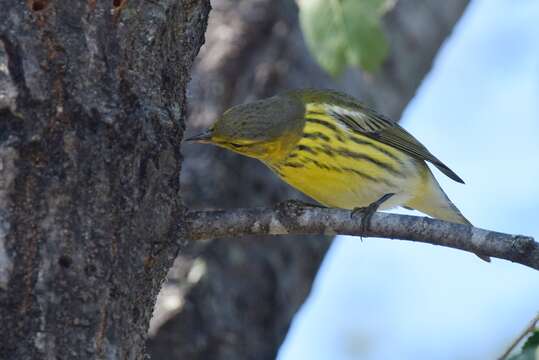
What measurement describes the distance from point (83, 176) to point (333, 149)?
86.5 inches

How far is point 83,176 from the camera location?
222cm

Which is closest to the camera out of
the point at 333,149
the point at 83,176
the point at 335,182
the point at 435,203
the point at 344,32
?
the point at 83,176

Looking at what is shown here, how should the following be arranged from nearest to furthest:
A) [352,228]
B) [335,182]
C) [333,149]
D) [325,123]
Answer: [352,228] → [335,182] → [333,149] → [325,123]

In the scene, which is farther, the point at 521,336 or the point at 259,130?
the point at 259,130

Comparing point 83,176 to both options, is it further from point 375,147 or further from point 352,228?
point 375,147

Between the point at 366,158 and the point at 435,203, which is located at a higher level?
the point at 366,158

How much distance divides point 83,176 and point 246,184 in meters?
2.95

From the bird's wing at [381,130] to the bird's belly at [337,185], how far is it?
0.25 m

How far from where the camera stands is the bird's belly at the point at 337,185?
4.18m

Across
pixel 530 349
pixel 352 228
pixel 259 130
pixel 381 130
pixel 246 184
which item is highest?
pixel 530 349

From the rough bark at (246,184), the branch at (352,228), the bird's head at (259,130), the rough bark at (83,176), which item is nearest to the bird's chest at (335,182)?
the bird's head at (259,130)

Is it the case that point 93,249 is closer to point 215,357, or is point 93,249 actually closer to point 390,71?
point 215,357

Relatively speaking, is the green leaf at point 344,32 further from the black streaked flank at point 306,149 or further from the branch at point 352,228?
the branch at point 352,228

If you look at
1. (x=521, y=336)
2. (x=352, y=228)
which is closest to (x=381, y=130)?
(x=352, y=228)
